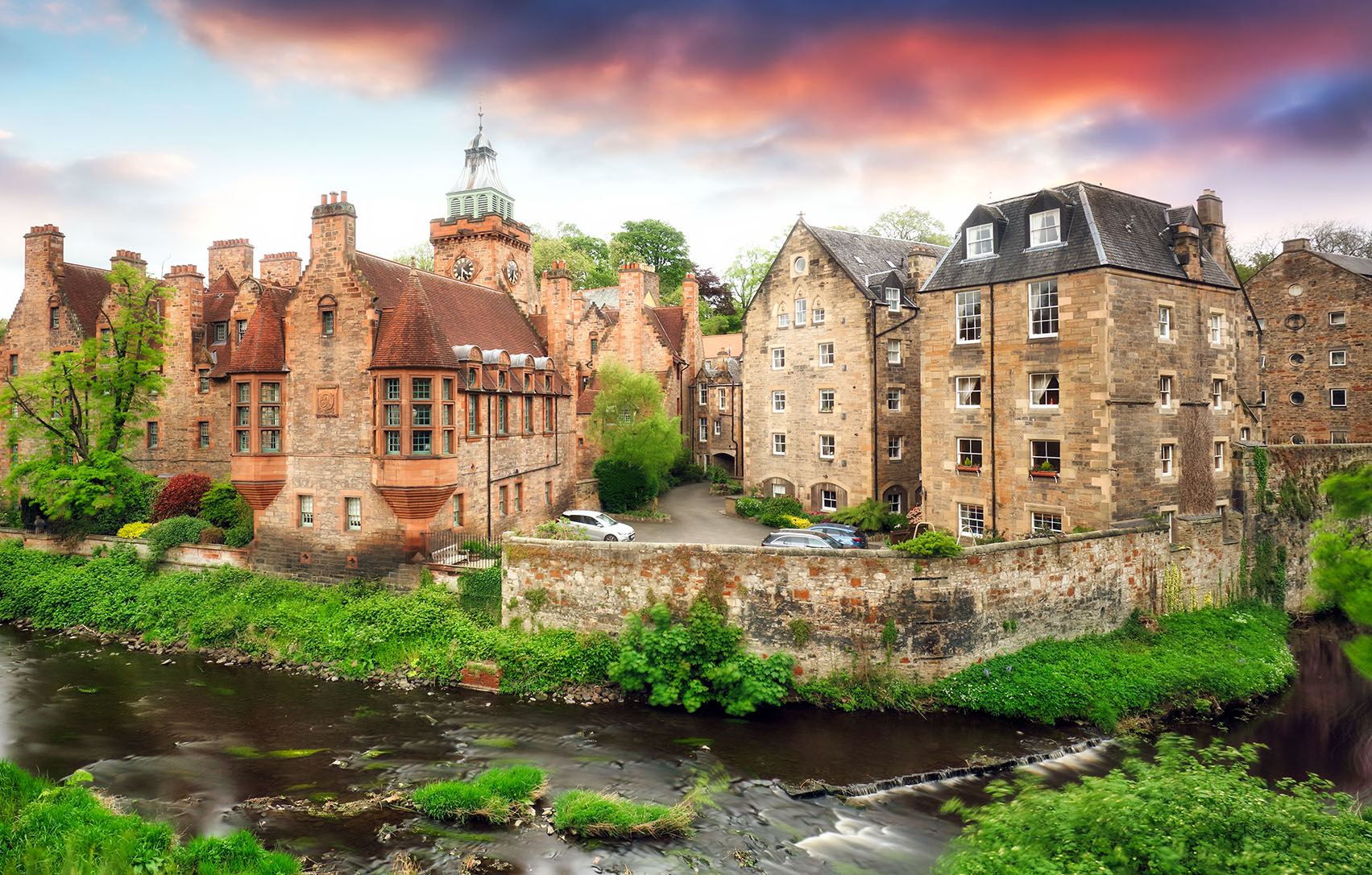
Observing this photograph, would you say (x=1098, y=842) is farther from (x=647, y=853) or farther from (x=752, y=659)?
(x=752, y=659)

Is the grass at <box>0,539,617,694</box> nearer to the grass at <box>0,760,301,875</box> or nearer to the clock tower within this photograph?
the grass at <box>0,760,301,875</box>

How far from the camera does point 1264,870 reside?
7754 mm

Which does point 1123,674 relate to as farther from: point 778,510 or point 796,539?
point 778,510

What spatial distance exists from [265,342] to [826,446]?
2267 cm

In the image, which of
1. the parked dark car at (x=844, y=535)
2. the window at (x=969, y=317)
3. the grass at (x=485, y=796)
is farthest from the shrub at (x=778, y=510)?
the grass at (x=485, y=796)

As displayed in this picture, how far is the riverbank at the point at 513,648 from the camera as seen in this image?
18.9 metres

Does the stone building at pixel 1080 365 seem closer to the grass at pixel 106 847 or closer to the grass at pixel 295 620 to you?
the grass at pixel 295 620

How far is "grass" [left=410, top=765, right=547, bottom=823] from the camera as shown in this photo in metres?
14.3

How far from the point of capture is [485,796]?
14586 millimetres

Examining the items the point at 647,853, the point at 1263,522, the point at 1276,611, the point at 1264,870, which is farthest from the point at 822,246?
the point at 1264,870

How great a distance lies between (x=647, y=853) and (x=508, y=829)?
106 inches

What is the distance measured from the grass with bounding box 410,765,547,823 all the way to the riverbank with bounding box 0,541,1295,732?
15.2 feet

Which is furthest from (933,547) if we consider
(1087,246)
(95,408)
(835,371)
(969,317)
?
(95,408)

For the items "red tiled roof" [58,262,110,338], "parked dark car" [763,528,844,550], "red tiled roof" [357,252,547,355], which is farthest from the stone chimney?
"parked dark car" [763,528,844,550]
